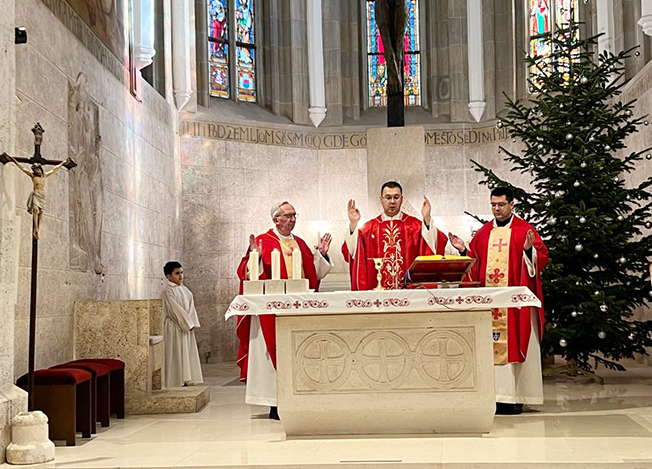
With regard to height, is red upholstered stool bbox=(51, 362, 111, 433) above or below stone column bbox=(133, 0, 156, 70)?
below

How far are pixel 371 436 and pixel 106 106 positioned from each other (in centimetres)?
564

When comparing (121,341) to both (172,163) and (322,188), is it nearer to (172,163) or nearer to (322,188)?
(172,163)

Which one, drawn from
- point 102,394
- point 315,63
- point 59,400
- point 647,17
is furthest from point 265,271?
point 315,63

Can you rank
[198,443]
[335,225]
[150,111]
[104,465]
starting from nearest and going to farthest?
[104,465]
[198,443]
[150,111]
[335,225]

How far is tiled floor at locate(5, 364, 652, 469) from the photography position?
19.6 feet

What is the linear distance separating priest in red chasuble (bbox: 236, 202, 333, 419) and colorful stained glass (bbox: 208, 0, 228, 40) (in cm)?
789

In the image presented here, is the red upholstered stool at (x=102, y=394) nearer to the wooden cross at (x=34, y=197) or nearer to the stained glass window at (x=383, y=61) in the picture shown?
the wooden cross at (x=34, y=197)

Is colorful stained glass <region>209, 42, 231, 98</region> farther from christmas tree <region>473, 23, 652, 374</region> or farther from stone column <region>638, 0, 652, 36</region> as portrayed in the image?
stone column <region>638, 0, 652, 36</region>

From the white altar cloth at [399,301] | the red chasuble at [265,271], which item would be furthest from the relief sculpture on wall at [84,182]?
the white altar cloth at [399,301]

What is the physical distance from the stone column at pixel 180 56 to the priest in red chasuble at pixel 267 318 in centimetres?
619

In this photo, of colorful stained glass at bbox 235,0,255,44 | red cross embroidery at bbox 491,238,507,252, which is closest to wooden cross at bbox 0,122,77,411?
red cross embroidery at bbox 491,238,507,252

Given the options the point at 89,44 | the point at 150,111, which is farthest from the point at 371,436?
the point at 150,111

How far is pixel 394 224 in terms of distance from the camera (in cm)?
894

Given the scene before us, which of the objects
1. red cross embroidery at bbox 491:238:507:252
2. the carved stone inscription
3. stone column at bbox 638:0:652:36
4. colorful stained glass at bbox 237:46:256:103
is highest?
colorful stained glass at bbox 237:46:256:103
